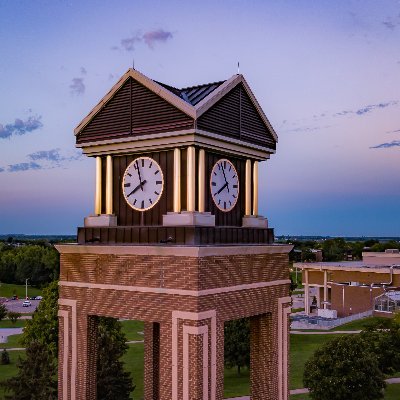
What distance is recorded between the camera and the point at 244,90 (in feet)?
55.7

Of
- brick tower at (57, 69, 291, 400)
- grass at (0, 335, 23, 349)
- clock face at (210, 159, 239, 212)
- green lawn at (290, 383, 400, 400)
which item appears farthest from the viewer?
grass at (0, 335, 23, 349)

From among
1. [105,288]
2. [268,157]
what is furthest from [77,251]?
[268,157]

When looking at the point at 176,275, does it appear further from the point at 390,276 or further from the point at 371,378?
the point at 390,276

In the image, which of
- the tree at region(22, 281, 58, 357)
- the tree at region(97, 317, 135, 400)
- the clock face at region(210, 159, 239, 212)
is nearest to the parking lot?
the tree at region(22, 281, 58, 357)

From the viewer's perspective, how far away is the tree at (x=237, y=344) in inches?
1698

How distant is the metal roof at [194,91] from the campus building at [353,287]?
57.5 metres

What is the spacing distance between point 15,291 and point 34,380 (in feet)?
285

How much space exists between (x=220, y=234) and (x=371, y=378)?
21462 millimetres

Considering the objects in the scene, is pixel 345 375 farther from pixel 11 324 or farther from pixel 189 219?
pixel 11 324

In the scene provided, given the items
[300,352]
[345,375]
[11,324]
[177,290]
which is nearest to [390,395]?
[345,375]

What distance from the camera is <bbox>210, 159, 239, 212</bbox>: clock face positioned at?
1609cm

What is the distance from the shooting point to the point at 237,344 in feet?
141

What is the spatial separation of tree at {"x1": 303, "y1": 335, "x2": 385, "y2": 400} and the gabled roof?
19.1 metres

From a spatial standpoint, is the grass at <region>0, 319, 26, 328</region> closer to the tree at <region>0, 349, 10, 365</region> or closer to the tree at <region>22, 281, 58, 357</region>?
the tree at <region>0, 349, 10, 365</region>
